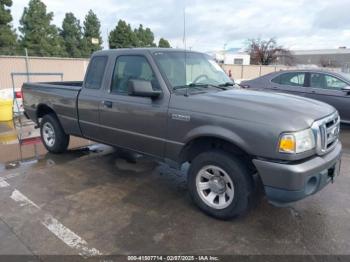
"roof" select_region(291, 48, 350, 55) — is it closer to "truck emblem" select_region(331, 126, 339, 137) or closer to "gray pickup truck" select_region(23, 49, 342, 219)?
"gray pickup truck" select_region(23, 49, 342, 219)

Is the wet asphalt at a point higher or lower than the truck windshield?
lower

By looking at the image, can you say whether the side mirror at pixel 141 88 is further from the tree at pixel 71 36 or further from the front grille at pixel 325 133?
the tree at pixel 71 36

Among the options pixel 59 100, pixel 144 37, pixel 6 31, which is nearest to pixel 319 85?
pixel 59 100

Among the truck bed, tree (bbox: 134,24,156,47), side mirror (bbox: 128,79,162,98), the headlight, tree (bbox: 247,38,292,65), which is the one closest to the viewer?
the headlight

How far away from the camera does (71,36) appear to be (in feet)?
107

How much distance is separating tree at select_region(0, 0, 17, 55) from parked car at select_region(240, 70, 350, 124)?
55.9ft

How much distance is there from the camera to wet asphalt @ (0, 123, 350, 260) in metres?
3.12

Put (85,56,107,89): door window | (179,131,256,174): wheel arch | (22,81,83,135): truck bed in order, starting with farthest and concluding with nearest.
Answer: (22,81,83,135): truck bed
(85,56,107,89): door window
(179,131,256,174): wheel arch

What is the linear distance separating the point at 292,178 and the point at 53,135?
4.75 metres

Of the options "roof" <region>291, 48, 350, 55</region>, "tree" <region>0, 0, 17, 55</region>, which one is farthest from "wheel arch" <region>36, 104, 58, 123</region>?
"roof" <region>291, 48, 350, 55</region>

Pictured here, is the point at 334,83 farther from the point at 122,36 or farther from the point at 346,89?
the point at 122,36

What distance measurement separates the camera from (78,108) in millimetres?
5277

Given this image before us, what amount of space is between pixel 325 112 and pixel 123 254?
8.65 ft

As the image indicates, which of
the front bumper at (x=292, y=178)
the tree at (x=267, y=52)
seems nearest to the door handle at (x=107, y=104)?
the front bumper at (x=292, y=178)
